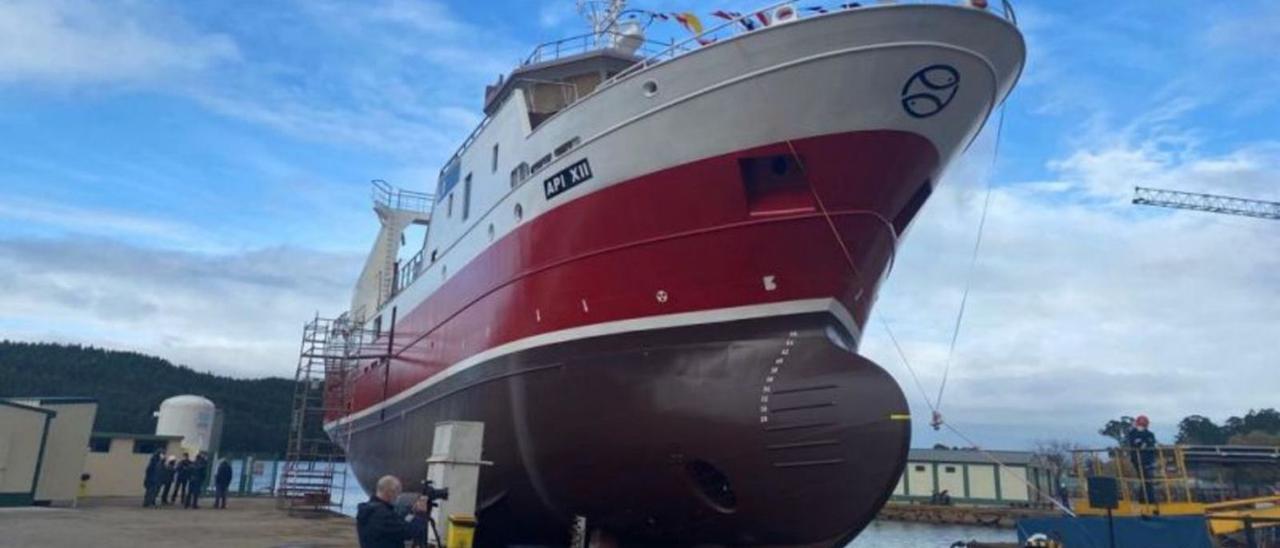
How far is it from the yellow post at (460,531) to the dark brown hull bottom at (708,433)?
6.39ft

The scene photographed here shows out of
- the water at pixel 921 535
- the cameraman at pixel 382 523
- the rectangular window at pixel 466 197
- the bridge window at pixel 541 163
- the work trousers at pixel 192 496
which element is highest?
the rectangular window at pixel 466 197

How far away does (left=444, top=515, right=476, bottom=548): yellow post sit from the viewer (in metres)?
8.75

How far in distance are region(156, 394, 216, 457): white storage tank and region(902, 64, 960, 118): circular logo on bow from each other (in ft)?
90.7

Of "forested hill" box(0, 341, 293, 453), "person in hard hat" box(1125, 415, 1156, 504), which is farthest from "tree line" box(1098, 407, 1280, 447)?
"forested hill" box(0, 341, 293, 453)

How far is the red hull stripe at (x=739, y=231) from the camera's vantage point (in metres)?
9.59

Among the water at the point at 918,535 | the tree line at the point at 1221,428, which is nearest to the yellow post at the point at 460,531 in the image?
the water at the point at 918,535

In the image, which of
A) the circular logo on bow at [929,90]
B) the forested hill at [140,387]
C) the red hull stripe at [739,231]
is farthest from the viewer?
the forested hill at [140,387]

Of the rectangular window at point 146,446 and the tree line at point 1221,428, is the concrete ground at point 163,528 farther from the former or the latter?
the tree line at point 1221,428

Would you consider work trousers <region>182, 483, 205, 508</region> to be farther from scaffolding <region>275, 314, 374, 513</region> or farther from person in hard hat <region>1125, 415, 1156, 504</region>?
person in hard hat <region>1125, 415, 1156, 504</region>

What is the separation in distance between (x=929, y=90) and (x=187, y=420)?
93.8 feet

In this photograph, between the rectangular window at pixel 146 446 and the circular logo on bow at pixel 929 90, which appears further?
the rectangular window at pixel 146 446

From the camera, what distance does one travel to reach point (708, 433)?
9.37 m

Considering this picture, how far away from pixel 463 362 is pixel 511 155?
3316mm

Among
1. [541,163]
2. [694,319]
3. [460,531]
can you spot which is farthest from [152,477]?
[694,319]
